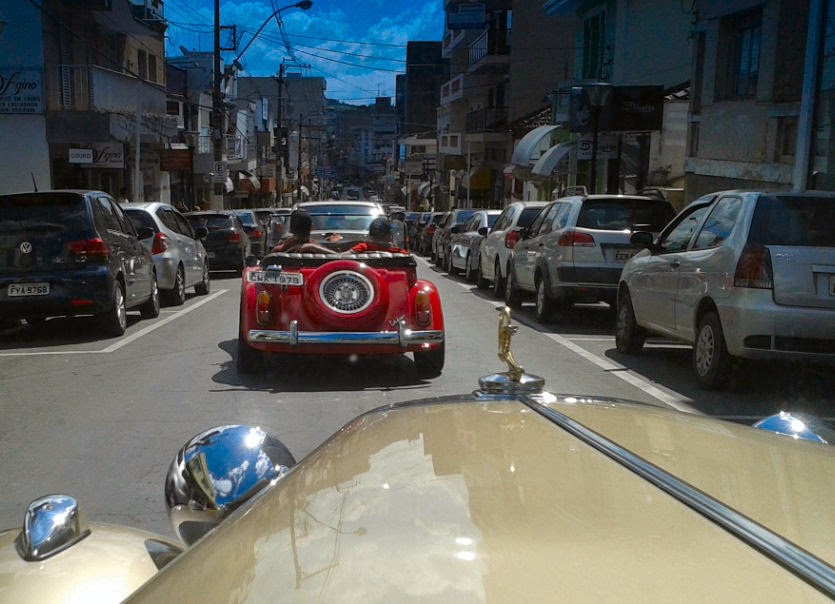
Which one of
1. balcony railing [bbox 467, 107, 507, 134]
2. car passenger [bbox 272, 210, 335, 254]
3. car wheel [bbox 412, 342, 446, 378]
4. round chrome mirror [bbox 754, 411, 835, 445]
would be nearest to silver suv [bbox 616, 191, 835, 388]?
car wheel [bbox 412, 342, 446, 378]

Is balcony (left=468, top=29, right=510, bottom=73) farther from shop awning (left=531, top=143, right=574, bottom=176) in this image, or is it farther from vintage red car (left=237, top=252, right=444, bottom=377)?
vintage red car (left=237, top=252, right=444, bottom=377)

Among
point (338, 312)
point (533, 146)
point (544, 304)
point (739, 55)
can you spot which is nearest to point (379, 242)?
point (338, 312)

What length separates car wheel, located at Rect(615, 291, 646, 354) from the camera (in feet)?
31.8

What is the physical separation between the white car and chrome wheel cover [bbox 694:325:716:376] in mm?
7160

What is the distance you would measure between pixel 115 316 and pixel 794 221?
24.4 ft

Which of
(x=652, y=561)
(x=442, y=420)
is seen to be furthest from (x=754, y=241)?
(x=652, y=561)

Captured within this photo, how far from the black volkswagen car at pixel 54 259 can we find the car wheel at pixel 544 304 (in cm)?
546

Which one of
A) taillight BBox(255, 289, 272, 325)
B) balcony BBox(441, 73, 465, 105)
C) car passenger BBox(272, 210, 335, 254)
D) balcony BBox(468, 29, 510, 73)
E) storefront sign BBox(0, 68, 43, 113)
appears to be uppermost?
balcony BBox(468, 29, 510, 73)

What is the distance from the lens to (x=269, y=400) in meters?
7.23

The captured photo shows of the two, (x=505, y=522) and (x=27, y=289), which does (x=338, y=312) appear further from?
(x=505, y=522)

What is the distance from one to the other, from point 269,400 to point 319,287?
1.03 m

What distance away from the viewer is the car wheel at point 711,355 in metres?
7.46

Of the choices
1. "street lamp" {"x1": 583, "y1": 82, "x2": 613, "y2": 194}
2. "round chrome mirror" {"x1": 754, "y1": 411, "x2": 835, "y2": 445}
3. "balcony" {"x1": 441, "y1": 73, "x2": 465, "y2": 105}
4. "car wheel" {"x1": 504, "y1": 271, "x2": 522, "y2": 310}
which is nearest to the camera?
"round chrome mirror" {"x1": 754, "y1": 411, "x2": 835, "y2": 445}

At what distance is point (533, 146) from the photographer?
30.6 metres
